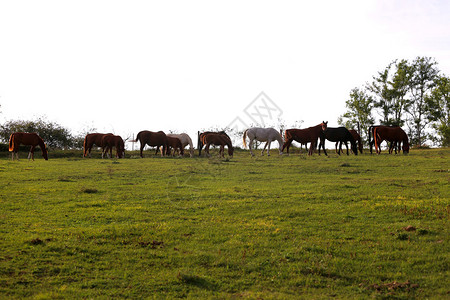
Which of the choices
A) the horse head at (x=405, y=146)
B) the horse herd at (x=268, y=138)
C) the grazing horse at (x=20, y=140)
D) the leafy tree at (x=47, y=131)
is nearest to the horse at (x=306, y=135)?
the horse herd at (x=268, y=138)

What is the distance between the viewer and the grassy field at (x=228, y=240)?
6480 mm

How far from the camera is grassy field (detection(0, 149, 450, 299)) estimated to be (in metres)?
6.48

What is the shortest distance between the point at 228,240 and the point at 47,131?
1534 inches

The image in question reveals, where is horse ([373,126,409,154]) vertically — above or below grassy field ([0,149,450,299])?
above

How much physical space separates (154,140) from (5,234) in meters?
23.3

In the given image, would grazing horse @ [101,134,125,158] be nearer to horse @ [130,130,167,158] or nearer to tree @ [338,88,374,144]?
horse @ [130,130,167,158]

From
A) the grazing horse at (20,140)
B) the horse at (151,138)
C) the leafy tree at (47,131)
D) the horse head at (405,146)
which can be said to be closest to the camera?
the grazing horse at (20,140)

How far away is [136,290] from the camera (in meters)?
6.33

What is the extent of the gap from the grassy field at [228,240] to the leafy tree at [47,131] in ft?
95.7

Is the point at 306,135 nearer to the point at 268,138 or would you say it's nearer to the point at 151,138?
the point at 268,138

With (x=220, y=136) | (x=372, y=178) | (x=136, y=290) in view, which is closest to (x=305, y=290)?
(x=136, y=290)

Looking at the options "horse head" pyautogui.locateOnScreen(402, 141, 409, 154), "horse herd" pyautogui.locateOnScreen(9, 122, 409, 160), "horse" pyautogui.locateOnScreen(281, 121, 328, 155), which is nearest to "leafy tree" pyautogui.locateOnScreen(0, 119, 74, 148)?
"horse herd" pyautogui.locateOnScreen(9, 122, 409, 160)

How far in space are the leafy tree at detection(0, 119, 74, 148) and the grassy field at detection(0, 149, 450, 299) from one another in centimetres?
2918

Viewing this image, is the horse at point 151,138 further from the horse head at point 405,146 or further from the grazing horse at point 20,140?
the horse head at point 405,146
